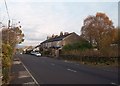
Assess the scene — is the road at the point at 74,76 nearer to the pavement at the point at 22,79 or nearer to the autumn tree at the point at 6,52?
the pavement at the point at 22,79

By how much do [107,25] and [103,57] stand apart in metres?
46.1

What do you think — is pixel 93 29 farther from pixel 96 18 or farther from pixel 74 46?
pixel 74 46

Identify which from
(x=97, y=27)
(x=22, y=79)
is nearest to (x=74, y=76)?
(x=22, y=79)

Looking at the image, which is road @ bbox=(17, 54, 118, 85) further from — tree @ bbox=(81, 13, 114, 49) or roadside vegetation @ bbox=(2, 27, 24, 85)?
tree @ bbox=(81, 13, 114, 49)

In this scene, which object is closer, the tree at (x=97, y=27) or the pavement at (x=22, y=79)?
the pavement at (x=22, y=79)

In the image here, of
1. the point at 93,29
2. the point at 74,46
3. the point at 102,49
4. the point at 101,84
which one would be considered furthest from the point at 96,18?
the point at 101,84

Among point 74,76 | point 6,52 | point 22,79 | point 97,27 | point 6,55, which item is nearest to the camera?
point 6,55

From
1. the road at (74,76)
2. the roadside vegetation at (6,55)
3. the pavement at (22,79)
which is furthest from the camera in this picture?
the road at (74,76)

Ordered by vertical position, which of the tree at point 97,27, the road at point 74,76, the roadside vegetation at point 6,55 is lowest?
the road at point 74,76

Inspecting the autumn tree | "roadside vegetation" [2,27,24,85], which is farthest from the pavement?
the autumn tree

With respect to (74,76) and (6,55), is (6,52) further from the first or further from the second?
(74,76)

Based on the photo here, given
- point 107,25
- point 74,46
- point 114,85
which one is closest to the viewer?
point 114,85

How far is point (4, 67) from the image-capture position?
16047 millimetres

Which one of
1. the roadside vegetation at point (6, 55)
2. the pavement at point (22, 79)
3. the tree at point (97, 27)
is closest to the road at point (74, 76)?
the pavement at point (22, 79)
